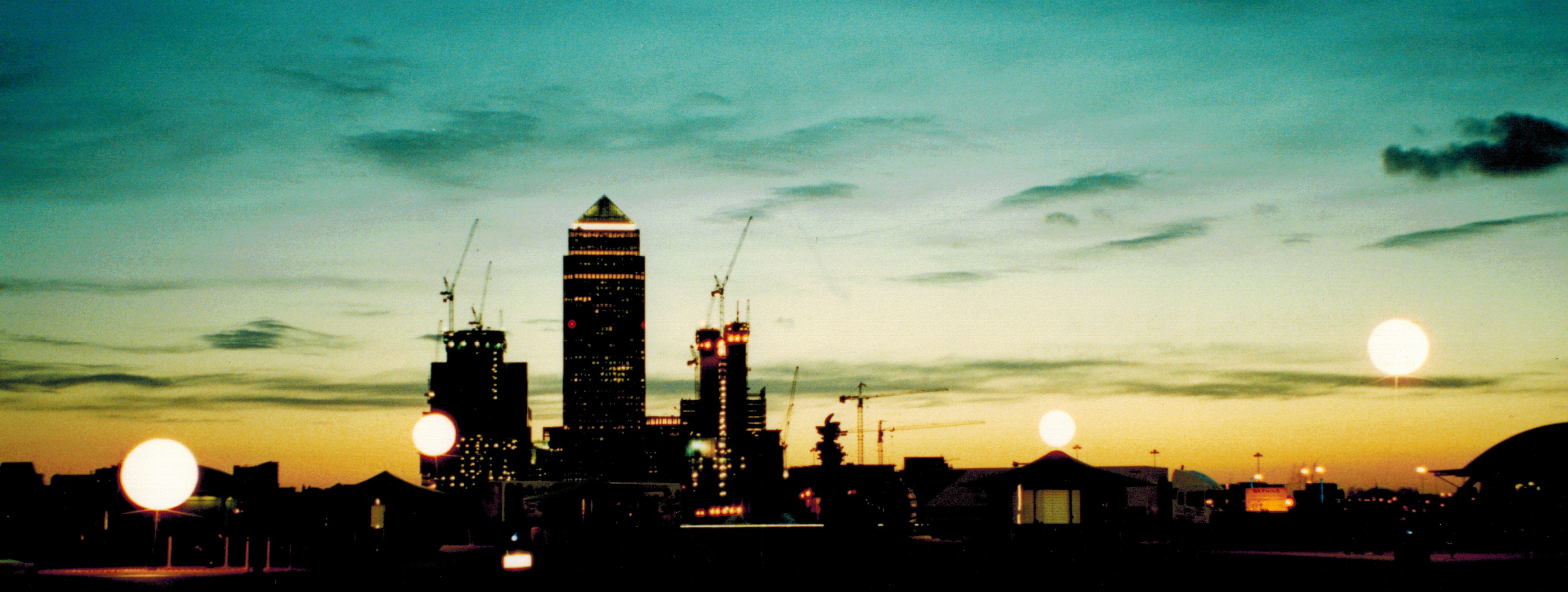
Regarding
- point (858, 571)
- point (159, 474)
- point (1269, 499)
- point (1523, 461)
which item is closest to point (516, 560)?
point (858, 571)

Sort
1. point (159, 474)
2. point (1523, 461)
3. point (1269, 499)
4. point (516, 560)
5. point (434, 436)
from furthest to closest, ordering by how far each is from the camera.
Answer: point (1269, 499), point (434, 436), point (1523, 461), point (159, 474), point (516, 560)

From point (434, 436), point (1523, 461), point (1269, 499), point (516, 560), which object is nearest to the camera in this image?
point (516, 560)

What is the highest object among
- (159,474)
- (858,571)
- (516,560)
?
(159,474)

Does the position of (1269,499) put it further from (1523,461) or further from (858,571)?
(858,571)

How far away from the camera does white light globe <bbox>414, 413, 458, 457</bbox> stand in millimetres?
35312

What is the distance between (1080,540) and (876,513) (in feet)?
60.3

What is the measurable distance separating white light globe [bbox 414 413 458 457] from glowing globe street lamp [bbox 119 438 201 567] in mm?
6416

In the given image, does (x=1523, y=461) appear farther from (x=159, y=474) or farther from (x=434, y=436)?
(x=159, y=474)

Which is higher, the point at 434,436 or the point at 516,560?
the point at 434,436

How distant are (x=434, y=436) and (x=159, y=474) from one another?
7565 millimetres

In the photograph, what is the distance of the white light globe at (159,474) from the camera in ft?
98.1

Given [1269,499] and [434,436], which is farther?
[1269,499]

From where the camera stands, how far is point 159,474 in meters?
29.9

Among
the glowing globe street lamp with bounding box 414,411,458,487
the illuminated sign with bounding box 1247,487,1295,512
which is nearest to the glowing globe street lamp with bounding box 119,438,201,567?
the glowing globe street lamp with bounding box 414,411,458,487
